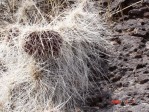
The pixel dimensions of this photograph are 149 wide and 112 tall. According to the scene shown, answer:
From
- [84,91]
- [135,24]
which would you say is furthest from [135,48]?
[84,91]

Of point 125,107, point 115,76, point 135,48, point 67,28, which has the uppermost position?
point 67,28

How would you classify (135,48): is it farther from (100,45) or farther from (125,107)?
(125,107)

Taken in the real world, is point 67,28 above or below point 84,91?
above

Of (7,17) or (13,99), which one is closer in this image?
(13,99)

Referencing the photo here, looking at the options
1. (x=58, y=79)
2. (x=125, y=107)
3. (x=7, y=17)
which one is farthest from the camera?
(x=7, y=17)

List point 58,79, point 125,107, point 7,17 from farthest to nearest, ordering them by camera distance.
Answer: point 7,17, point 58,79, point 125,107

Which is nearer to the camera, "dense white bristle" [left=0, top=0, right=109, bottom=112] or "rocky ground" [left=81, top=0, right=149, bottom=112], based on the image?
"rocky ground" [left=81, top=0, right=149, bottom=112]

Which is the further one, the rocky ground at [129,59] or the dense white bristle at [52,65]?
the dense white bristle at [52,65]
